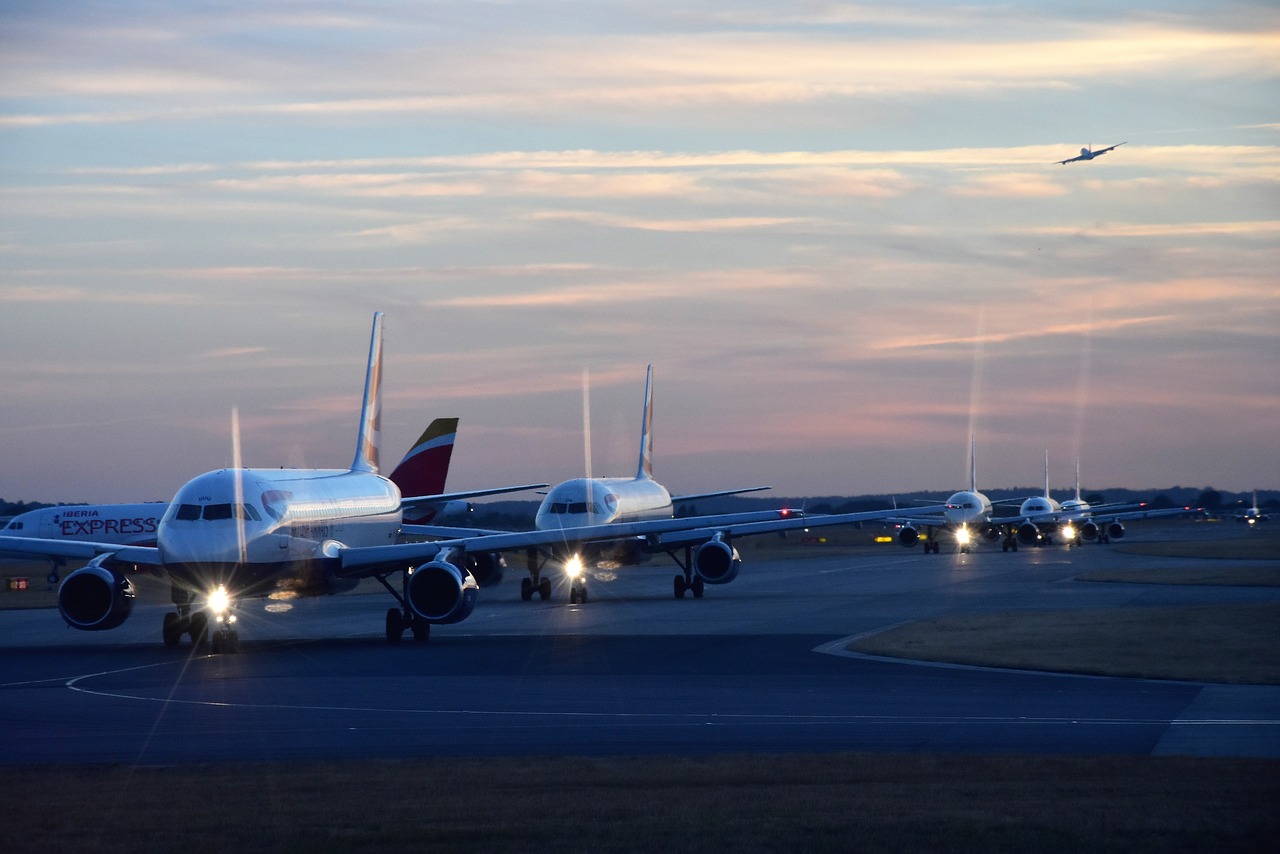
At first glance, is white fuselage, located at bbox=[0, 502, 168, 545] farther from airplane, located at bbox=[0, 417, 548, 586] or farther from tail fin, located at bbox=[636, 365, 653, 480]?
tail fin, located at bbox=[636, 365, 653, 480]

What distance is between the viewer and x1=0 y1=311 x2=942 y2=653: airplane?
30406 millimetres

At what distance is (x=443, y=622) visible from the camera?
102ft

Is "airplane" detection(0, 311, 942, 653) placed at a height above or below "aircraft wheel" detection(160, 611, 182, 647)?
above

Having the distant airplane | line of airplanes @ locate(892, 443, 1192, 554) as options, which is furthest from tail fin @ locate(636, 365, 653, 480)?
line of airplanes @ locate(892, 443, 1192, 554)

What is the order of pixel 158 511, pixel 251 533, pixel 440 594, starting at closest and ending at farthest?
pixel 251 533, pixel 440 594, pixel 158 511

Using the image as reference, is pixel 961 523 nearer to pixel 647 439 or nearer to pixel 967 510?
pixel 967 510

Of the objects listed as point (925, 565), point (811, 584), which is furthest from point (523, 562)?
point (811, 584)

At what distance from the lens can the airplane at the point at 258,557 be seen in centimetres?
3041

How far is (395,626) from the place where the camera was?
107ft

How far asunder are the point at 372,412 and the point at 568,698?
23780 mm

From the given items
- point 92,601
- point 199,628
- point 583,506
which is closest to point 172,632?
point 199,628

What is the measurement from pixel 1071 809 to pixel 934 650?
16.3m

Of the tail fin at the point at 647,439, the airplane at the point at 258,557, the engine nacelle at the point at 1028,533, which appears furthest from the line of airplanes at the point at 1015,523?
the airplane at the point at 258,557

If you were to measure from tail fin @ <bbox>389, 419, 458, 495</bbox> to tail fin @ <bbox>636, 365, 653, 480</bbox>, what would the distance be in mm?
13548
